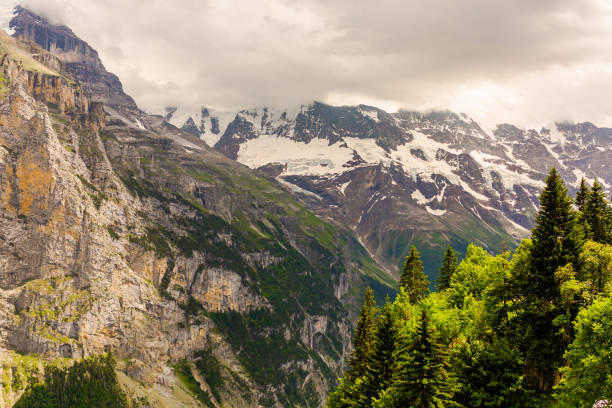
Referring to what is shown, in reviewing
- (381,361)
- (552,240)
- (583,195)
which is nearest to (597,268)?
(552,240)

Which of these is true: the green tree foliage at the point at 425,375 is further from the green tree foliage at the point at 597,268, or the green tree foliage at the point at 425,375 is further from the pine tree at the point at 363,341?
the pine tree at the point at 363,341

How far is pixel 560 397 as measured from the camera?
35531 millimetres

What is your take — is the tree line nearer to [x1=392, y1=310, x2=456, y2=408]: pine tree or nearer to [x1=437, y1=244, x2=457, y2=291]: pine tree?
[x1=392, y1=310, x2=456, y2=408]: pine tree

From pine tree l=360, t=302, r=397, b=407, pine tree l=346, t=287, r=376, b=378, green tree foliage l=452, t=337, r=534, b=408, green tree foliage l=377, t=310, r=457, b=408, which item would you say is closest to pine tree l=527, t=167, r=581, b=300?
green tree foliage l=452, t=337, r=534, b=408

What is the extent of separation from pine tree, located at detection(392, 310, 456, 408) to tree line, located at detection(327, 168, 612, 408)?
88 millimetres

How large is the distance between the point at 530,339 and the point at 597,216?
71.5 feet

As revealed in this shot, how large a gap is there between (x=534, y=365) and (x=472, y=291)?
21.9 m

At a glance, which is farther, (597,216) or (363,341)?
(363,341)

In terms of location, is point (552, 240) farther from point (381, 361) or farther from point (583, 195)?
point (583, 195)

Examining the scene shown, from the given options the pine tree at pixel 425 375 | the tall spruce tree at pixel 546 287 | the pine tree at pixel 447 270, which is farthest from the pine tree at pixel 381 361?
the pine tree at pixel 447 270

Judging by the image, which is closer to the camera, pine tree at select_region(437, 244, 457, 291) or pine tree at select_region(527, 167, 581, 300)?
pine tree at select_region(527, 167, 581, 300)

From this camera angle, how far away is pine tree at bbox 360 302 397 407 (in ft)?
164

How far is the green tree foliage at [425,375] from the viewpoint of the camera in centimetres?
3962

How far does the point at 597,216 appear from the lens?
54.0 m
